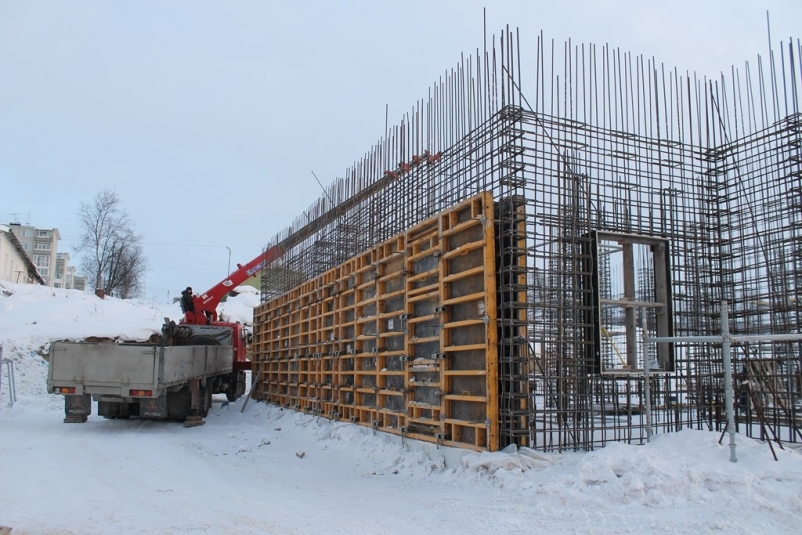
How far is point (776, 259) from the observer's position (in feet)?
37.0

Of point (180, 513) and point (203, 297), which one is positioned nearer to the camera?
point (180, 513)

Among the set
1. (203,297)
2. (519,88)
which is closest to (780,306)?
(519,88)

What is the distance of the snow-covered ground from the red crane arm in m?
8.91

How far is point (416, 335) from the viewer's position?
10.7m

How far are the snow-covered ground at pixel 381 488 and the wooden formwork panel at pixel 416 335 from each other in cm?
66

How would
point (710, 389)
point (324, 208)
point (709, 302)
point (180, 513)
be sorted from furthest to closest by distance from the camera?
point (324, 208)
point (709, 302)
point (710, 389)
point (180, 513)

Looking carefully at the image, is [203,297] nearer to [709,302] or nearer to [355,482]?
[355,482]

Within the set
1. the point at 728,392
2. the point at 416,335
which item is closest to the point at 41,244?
the point at 416,335

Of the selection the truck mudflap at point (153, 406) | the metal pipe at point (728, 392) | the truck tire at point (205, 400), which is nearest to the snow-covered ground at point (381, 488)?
the metal pipe at point (728, 392)

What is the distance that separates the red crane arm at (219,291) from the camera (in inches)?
840

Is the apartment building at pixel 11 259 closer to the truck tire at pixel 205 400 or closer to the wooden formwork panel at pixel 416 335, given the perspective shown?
the truck tire at pixel 205 400

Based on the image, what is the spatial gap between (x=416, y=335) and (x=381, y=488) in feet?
9.45

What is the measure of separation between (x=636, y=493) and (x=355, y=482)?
426cm

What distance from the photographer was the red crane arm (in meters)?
21.3
